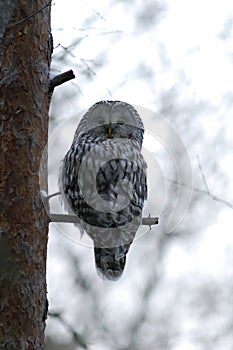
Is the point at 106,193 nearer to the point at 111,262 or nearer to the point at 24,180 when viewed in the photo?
the point at 111,262

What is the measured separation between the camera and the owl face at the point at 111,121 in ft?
17.6

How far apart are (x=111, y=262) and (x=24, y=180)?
41.8 inches

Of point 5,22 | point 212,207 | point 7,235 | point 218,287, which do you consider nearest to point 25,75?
point 7,235

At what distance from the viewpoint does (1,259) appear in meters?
3.14

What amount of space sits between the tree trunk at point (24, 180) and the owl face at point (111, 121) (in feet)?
3.67

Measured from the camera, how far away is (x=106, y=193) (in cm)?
485

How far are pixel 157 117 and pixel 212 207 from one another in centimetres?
552

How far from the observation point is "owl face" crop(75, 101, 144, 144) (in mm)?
5375

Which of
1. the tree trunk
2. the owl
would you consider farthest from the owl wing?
the tree trunk

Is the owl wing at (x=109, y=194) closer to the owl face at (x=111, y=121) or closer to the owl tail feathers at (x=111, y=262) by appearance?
the owl tail feathers at (x=111, y=262)

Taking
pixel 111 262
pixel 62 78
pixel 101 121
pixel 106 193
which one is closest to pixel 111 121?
pixel 101 121

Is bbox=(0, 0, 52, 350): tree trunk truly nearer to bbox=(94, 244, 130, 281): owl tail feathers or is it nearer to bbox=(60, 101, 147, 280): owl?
bbox=(60, 101, 147, 280): owl

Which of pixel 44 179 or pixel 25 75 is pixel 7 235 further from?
pixel 25 75

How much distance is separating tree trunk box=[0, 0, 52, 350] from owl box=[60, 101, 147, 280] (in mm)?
773
